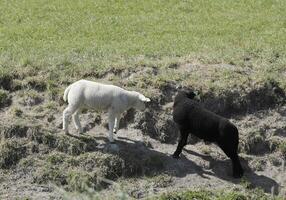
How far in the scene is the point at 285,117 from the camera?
13242 mm

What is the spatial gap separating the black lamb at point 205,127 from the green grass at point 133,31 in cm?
250

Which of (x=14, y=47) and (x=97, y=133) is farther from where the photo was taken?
(x=14, y=47)

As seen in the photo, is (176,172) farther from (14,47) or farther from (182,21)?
(182,21)

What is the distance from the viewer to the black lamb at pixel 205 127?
11789 mm

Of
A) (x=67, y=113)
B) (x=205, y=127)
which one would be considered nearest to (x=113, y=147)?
(x=67, y=113)

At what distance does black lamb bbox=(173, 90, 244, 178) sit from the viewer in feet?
38.7

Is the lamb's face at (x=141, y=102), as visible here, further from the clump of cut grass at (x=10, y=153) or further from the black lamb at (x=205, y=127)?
the clump of cut grass at (x=10, y=153)

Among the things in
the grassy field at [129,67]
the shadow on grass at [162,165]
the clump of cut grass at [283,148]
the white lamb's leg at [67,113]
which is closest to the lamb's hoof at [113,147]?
the shadow on grass at [162,165]

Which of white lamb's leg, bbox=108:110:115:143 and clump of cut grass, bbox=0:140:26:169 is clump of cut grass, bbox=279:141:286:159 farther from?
clump of cut grass, bbox=0:140:26:169

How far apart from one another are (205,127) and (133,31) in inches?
230

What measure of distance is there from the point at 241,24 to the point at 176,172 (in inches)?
269

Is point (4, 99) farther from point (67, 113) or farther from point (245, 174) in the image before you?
point (245, 174)

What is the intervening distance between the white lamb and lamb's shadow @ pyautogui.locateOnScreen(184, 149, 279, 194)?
148cm

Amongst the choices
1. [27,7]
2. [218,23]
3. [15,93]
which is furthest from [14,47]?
[218,23]
